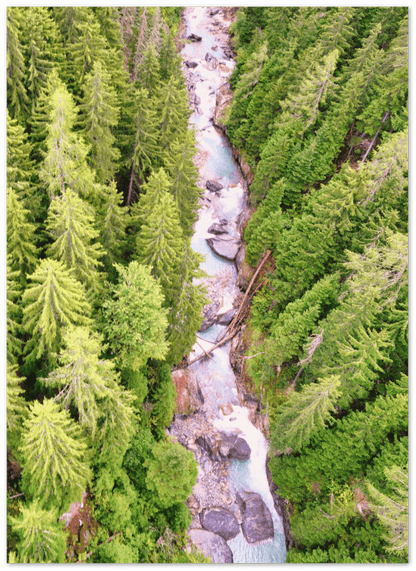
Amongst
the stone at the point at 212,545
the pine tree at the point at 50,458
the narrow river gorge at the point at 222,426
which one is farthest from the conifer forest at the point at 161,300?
the narrow river gorge at the point at 222,426

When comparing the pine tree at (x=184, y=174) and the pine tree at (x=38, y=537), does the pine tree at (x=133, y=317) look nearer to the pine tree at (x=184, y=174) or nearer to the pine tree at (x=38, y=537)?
the pine tree at (x=38, y=537)

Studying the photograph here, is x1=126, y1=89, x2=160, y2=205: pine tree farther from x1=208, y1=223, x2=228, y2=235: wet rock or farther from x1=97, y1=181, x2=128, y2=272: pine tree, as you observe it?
x1=208, y1=223, x2=228, y2=235: wet rock

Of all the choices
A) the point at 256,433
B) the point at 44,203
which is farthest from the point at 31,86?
the point at 256,433

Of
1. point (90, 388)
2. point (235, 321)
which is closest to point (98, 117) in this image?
point (90, 388)

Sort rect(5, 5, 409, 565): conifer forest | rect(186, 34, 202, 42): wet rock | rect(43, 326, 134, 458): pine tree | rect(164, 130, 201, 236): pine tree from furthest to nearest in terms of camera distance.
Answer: rect(186, 34, 202, 42): wet rock, rect(164, 130, 201, 236): pine tree, rect(5, 5, 409, 565): conifer forest, rect(43, 326, 134, 458): pine tree

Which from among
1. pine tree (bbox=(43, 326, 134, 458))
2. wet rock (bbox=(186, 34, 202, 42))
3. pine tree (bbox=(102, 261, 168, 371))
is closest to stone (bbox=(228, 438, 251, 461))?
pine tree (bbox=(43, 326, 134, 458))
